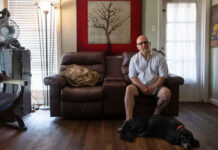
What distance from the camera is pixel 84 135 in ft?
7.04

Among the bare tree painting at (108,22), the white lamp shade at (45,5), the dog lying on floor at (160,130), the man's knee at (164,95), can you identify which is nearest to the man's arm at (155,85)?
the man's knee at (164,95)

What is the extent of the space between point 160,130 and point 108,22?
2214mm

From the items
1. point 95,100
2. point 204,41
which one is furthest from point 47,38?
point 204,41

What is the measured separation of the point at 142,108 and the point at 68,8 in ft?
7.23

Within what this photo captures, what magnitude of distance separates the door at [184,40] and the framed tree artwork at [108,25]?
558mm

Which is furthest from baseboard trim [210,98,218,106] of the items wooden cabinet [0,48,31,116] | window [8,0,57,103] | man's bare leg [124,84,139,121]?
wooden cabinet [0,48,31,116]

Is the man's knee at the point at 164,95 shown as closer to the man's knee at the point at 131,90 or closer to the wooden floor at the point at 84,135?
the man's knee at the point at 131,90

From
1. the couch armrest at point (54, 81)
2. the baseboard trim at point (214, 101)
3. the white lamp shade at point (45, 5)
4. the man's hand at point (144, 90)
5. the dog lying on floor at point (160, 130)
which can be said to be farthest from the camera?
the baseboard trim at point (214, 101)

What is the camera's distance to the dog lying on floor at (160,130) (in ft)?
6.02

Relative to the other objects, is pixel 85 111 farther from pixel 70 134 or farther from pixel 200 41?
pixel 200 41

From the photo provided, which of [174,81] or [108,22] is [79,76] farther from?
[174,81]

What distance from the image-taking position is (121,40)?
358cm

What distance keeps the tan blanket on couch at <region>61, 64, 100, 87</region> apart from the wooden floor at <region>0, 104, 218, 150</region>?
572mm

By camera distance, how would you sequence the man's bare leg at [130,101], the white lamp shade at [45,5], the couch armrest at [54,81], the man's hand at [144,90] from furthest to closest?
the white lamp shade at [45,5] → the couch armrest at [54,81] → the man's hand at [144,90] → the man's bare leg at [130,101]
